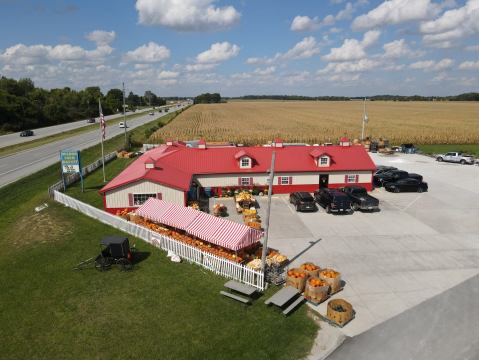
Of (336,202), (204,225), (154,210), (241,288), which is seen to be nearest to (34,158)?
(154,210)

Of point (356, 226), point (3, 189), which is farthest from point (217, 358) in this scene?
point (3, 189)

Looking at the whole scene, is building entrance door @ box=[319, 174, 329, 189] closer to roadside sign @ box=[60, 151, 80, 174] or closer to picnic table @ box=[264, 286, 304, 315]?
picnic table @ box=[264, 286, 304, 315]

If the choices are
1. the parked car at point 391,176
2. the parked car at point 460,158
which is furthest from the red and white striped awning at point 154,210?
the parked car at point 460,158

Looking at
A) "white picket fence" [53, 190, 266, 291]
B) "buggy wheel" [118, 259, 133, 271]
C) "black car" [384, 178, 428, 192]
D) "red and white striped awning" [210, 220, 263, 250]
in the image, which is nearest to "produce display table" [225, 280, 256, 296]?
"white picket fence" [53, 190, 266, 291]

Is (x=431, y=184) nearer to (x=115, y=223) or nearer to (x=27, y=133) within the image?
(x=115, y=223)

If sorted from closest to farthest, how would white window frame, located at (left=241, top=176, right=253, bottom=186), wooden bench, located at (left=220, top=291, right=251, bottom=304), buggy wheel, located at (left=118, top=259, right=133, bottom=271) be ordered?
1. wooden bench, located at (left=220, top=291, right=251, bottom=304)
2. buggy wheel, located at (left=118, top=259, right=133, bottom=271)
3. white window frame, located at (left=241, top=176, right=253, bottom=186)

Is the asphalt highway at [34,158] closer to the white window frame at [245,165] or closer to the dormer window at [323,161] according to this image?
the white window frame at [245,165]
